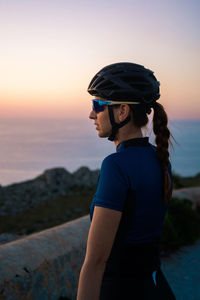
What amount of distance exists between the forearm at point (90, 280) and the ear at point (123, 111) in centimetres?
85

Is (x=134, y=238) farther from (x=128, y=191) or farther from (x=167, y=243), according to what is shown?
(x=167, y=243)

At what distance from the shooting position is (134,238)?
1.83m

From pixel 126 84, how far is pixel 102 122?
285 mm

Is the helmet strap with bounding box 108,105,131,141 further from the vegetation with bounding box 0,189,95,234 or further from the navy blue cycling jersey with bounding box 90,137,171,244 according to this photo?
the vegetation with bounding box 0,189,95,234

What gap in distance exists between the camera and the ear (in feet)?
6.52

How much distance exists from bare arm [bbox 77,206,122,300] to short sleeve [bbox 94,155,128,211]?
0.03m

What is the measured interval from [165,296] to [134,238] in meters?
0.48

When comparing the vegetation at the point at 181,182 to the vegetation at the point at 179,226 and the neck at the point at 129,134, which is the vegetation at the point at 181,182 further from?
the neck at the point at 129,134

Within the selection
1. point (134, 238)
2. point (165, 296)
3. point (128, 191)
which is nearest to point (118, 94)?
point (128, 191)

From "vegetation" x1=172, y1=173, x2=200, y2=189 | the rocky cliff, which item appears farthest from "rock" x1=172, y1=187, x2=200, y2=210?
the rocky cliff

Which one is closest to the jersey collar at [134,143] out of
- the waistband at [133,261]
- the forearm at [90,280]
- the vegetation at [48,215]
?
the waistband at [133,261]

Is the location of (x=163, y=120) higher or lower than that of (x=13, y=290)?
higher

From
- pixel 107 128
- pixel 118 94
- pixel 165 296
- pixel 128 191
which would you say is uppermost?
pixel 118 94

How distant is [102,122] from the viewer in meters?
2.12
